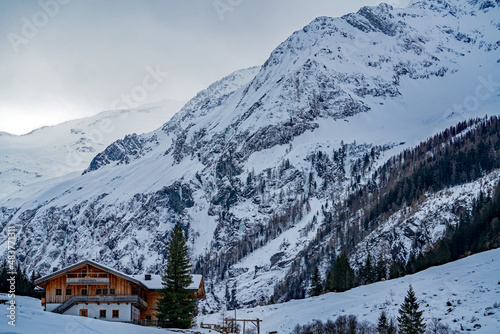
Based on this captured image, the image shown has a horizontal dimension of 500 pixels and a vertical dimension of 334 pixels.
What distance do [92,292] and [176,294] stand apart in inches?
425

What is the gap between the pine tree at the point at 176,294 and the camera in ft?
156

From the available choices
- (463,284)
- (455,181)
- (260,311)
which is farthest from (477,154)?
(463,284)

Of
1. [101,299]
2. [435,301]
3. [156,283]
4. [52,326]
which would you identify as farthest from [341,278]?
[52,326]

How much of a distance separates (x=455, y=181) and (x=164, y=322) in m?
153

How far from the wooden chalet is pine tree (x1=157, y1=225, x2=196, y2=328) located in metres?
4.95

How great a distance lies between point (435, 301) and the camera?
64.0m

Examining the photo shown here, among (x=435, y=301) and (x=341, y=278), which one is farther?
(x=341, y=278)

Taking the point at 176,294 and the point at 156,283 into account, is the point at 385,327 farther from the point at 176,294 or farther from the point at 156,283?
the point at 156,283

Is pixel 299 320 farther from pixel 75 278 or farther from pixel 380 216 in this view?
pixel 380 216

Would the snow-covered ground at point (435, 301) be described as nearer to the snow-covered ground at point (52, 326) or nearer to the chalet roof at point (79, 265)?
the chalet roof at point (79, 265)

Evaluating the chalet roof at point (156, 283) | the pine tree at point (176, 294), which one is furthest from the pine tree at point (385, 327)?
the pine tree at point (176, 294)

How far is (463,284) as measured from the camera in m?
65.0

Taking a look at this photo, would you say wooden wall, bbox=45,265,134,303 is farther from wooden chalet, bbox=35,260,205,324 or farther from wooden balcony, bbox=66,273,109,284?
wooden balcony, bbox=66,273,109,284

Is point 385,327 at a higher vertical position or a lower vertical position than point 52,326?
lower
